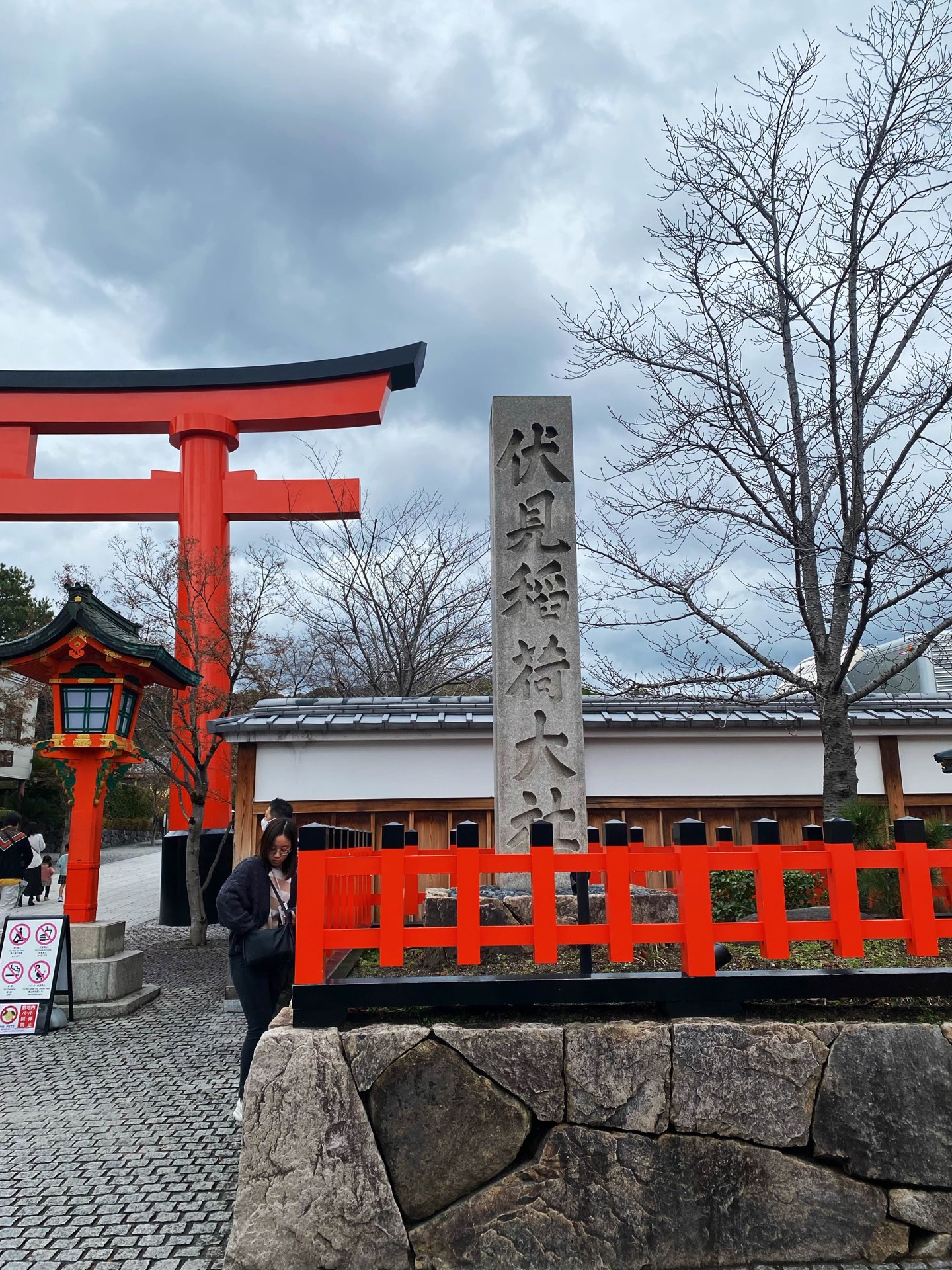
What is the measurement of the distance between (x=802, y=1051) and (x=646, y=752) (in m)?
5.92

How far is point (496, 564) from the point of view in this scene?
19.1 ft

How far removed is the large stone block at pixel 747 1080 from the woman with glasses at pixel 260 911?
2.21 meters

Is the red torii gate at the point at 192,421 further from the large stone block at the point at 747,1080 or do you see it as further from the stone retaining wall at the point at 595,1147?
the large stone block at the point at 747,1080

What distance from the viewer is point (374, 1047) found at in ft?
10.7

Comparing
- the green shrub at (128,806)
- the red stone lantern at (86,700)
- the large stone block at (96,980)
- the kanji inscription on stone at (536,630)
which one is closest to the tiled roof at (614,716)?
the red stone lantern at (86,700)

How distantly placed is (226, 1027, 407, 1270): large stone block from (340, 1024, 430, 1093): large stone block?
4 centimetres

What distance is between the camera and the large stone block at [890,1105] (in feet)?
10.5

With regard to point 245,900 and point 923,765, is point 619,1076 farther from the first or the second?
point 923,765

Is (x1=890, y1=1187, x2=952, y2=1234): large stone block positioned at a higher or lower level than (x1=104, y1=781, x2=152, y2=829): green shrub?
lower

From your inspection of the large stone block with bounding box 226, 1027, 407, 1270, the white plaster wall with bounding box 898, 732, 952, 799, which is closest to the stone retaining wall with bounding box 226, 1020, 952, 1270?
the large stone block with bounding box 226, 1027, 407, 1270

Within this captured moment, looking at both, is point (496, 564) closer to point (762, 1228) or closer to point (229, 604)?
point (762, 1228)

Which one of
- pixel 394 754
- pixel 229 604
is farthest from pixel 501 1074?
pixel 229 604

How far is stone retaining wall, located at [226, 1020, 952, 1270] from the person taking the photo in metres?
3.13

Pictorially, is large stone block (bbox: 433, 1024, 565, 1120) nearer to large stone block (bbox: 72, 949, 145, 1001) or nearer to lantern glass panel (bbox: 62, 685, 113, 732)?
large stone block (bbox: 72, 949, 145, 1001)
